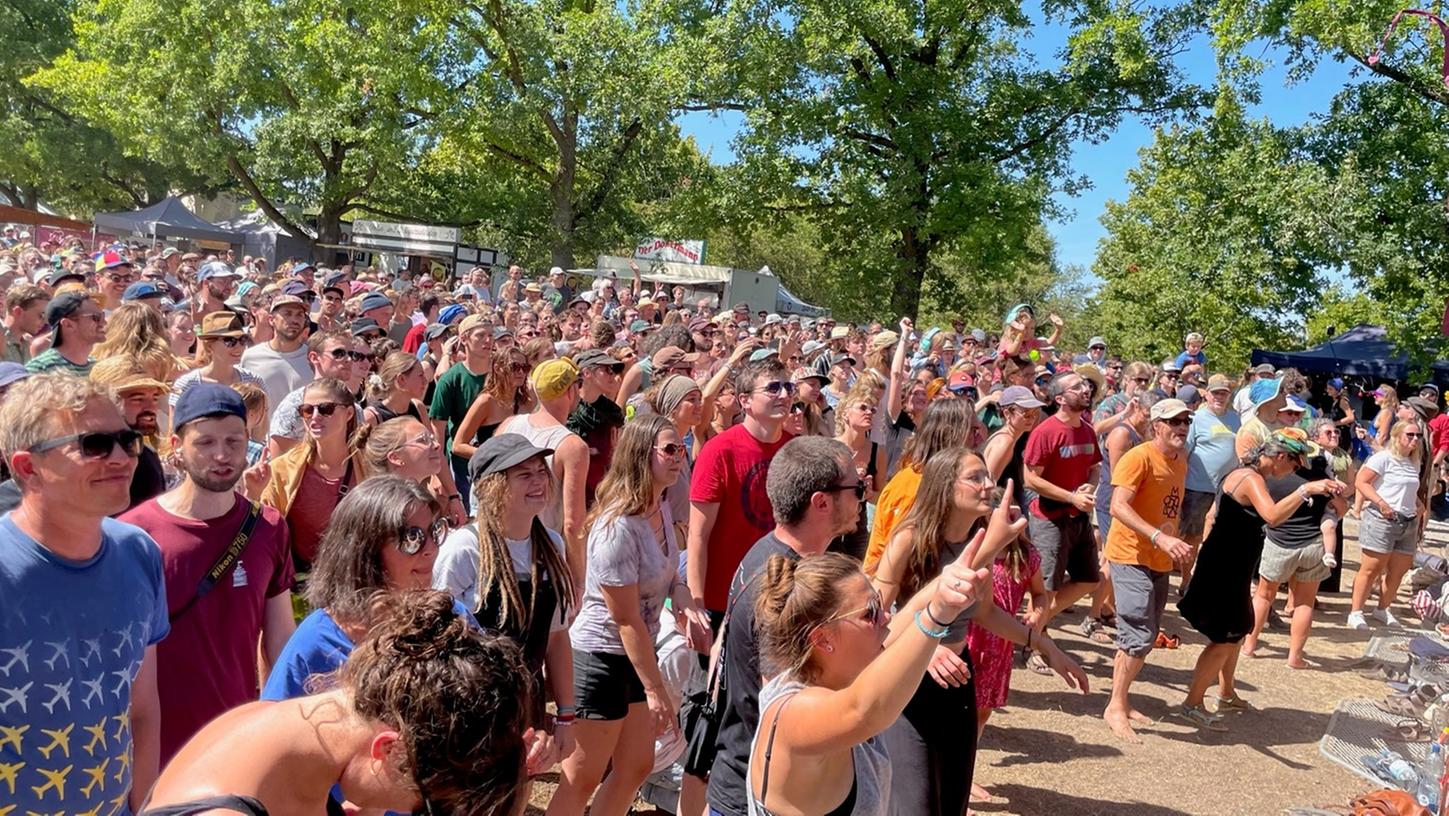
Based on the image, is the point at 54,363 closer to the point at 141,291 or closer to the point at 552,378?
the point at 141,291

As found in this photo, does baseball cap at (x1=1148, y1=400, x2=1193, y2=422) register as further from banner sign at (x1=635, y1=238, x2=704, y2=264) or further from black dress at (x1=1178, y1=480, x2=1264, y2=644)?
A: banner sign at (x1=635, y1=238, x2=704, y2=264)

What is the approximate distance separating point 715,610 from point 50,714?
2.50 meters

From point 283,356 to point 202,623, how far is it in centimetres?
331

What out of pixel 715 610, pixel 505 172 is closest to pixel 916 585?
pixel 715 610

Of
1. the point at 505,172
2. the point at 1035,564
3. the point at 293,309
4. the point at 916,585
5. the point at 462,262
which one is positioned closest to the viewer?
the point at 916,585

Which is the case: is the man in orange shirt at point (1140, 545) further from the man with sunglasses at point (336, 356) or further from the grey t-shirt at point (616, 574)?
the man with sunglasses at point (336, 356)

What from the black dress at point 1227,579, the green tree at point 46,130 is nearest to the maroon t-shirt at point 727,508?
the black dress at point 1227,579

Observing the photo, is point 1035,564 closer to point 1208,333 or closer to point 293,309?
point 293,309

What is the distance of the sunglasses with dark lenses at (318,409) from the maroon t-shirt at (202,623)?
3.06 ft

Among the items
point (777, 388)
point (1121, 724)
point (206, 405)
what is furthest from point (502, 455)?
point (1121, 724)

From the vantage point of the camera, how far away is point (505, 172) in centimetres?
2886

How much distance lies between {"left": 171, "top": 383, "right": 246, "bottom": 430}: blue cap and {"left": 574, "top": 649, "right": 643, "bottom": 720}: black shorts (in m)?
1.40

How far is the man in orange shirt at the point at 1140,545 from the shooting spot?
5.63 m

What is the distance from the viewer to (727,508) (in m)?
4.16
